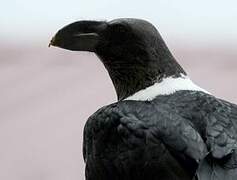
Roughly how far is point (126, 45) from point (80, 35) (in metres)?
0.07

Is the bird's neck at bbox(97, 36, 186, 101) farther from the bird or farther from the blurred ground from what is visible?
the blurred ground

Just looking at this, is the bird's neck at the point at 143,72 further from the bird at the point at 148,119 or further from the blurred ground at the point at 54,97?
the blurred ground at the point at 54,97

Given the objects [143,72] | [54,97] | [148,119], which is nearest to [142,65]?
[143,72]

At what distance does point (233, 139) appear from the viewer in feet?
5.91

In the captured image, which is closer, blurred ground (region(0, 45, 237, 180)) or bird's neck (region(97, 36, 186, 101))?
bird's neck (region(97, 36, 186, 101))

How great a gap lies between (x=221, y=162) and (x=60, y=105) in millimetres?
1054

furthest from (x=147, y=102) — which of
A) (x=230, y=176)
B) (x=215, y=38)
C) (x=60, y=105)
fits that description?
(x=215, y=38)

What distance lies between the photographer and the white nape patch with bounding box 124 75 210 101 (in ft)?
6.40

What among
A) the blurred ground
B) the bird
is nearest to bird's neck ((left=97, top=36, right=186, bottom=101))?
the bird

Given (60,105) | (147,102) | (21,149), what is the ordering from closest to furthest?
(147,102) < (21,149) < (60,105)

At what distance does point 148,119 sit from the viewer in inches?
71.9

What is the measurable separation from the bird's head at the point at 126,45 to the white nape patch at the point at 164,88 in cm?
1

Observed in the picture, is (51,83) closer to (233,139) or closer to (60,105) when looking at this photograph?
(60,105)

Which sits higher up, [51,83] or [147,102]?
[147,102]
